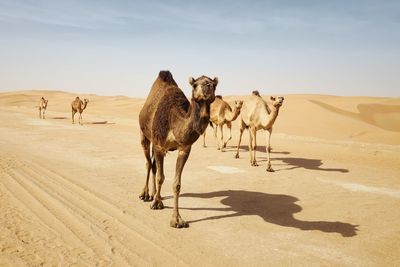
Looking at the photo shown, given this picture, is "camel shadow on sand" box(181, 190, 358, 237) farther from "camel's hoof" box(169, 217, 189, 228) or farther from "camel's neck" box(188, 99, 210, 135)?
"camel's neck" box(188, 99, 210, 135)

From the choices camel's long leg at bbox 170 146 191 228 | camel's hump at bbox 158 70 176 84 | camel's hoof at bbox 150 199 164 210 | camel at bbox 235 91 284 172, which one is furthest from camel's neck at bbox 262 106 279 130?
camel's long leg at bbox 170 146 191 228

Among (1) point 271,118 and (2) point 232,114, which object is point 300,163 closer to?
(1) point 271,118

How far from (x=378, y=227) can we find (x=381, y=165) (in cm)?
713

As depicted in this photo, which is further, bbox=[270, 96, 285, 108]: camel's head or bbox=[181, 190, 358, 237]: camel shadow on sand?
bbox=[270, 96, 285, 108]: camel's head

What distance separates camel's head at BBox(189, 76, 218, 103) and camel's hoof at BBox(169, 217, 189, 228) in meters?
2.15

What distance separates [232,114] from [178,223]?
10.9 metres

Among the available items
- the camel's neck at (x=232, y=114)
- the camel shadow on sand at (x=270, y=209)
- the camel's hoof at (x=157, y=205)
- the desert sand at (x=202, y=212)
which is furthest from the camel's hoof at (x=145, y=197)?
the camel's neck at (x=232, y=114)

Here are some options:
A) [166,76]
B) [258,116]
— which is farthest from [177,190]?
[258,116]

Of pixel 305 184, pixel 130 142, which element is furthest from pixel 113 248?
pixel 130 142

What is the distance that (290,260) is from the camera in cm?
477

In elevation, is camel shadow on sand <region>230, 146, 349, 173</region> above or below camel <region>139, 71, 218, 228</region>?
below

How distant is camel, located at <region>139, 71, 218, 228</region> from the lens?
17.2 feet

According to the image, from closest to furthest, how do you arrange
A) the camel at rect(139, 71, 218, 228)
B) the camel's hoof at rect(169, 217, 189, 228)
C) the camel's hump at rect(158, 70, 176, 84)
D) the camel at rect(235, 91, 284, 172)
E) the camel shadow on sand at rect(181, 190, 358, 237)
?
the camel at rect(139, 71, 218, 228) < the camel's hoof at rect(169, 217, 189, 228) < the camel shadow on sand at rect(181, 190, 358, 237) < the camel's hump at rect(158, 70, 176, 84) < the camel at rect(235, 91, 284, 172)

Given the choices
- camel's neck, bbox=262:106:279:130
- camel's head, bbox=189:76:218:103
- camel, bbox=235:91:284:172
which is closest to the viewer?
camel's head, bbox=189:76:218:103
